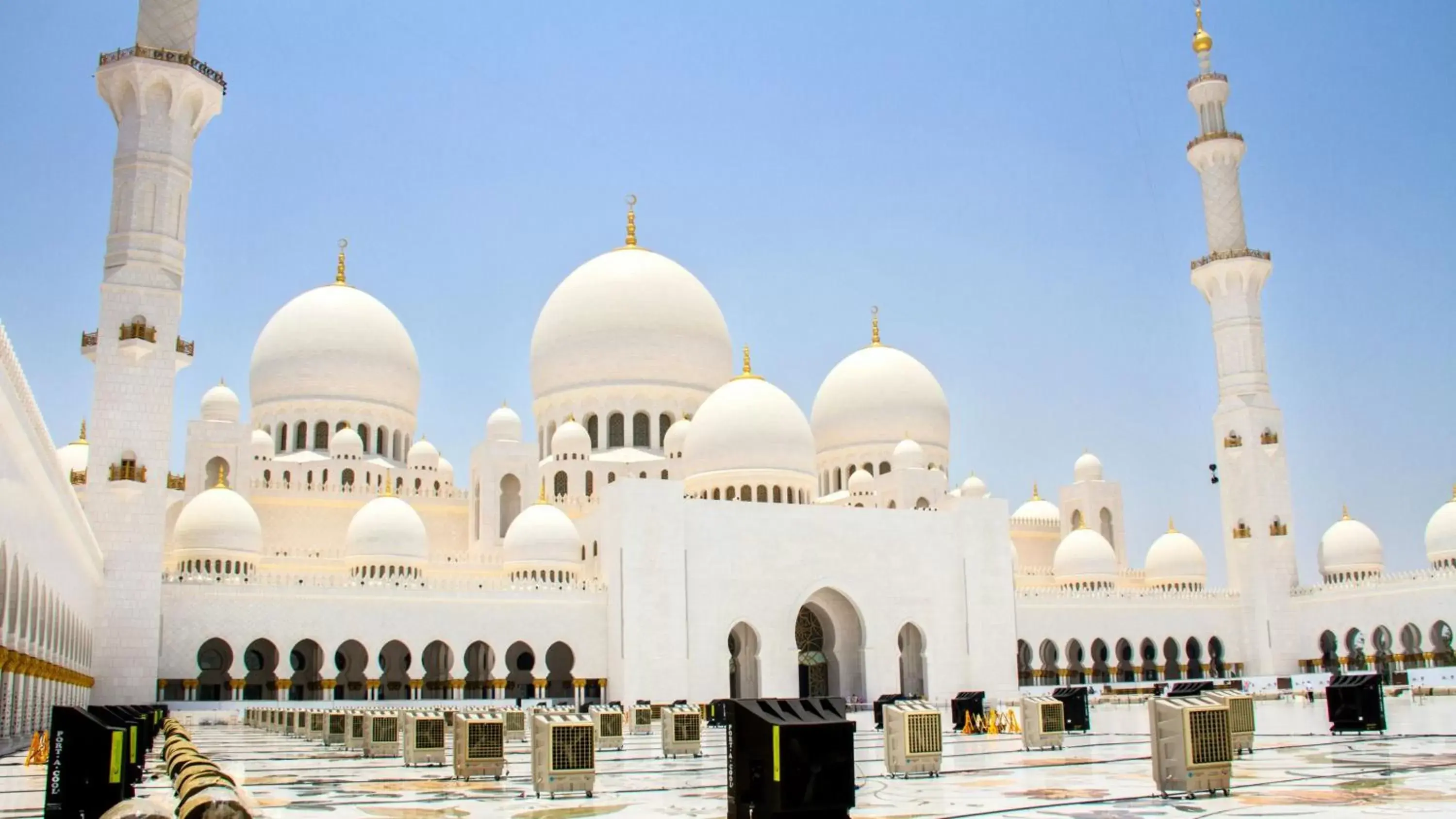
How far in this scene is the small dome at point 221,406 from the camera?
30000 mm

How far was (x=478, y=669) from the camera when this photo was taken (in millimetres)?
29516

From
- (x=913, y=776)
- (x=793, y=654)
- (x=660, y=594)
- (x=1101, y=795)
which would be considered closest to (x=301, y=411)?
(x=660, y=594)

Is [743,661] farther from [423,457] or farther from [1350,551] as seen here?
[1350,551]

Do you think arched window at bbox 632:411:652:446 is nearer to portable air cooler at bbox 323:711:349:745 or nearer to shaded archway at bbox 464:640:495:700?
shaded archway at bbox 464:640:495:700

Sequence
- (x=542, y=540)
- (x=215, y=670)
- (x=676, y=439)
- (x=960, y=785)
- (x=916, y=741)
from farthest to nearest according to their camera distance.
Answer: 1. (x=676, y=439)
2. (x=542, y=540)
3. (x=215, y=670)
4. (x=916, y=741)
5. (x=960, y=785)

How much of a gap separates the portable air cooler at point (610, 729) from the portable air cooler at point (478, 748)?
300 centimetres

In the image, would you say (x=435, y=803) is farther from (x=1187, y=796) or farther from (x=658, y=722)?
(x=658, y=722)

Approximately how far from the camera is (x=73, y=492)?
1669cm

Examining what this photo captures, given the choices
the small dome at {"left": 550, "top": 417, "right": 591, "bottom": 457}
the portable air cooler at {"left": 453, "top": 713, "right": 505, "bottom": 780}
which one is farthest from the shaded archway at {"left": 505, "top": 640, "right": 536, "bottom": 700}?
the portable air cooler at {"left": 453, "top": 713, "right": 505, "bottom": 780}

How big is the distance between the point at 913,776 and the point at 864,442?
A: 26030mm

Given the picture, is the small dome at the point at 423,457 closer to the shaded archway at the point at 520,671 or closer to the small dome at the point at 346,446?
the small dome at the point at 346,446

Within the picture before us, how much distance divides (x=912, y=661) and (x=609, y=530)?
Answer: 762 cm

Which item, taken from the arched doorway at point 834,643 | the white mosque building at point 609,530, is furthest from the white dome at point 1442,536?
the arched doorway at point 834,643

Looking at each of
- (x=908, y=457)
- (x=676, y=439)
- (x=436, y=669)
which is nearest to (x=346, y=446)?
(x=436, y=669)
